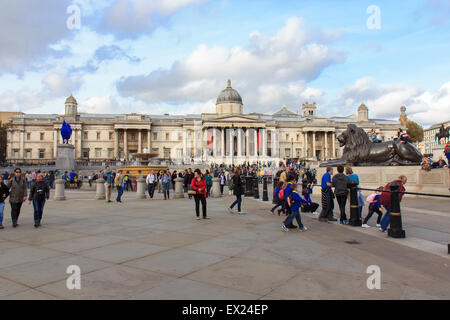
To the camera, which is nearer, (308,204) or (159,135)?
(308,204)

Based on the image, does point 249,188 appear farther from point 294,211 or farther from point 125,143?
point 125,143

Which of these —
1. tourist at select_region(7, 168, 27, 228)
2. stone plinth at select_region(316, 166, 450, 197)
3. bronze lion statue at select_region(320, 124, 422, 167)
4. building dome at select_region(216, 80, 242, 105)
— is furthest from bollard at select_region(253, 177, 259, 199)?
building dome at select_region(216, 80, 242, 105)

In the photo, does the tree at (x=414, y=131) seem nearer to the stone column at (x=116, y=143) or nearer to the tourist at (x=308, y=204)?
the stone column at (x=116, y=143)

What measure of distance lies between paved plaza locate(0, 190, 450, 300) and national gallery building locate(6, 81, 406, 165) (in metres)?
64.2

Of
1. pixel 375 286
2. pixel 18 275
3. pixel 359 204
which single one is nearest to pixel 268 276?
pixel 375 286

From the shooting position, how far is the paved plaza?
14.6 feet

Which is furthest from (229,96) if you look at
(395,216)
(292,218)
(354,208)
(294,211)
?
(395,216)

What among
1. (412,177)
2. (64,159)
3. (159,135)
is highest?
(159,135)

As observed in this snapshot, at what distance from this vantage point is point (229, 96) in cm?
8538

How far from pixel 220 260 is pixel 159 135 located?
261 feet

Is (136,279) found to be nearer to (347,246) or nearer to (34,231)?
(347,246)

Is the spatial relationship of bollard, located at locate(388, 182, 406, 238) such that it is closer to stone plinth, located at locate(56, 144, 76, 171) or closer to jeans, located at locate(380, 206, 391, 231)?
jeans, located at locate(380, 206, 391, 231)

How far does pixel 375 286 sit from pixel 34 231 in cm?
874
